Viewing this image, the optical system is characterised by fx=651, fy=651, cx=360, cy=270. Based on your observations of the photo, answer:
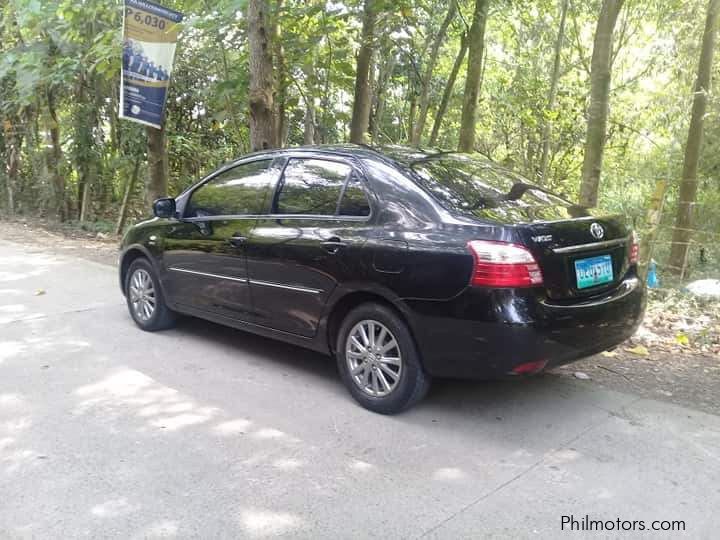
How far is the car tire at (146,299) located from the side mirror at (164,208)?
0.56 meters

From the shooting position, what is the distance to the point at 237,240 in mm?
5023

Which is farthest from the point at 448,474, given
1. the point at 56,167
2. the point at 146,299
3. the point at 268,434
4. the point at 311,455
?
the point at 56,167

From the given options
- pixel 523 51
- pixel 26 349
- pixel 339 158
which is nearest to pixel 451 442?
pixel 339 158

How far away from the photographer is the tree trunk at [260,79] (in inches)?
305

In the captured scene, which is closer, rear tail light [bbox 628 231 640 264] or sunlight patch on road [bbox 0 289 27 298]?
rear tail light [bbox 628 231 640 264]

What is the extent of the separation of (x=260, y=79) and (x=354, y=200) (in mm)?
4212

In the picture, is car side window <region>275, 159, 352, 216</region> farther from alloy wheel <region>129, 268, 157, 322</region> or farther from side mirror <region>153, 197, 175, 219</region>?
alloy wheel <region>129, 268, 157, 322</region>

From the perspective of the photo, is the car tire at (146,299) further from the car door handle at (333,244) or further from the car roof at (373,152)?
the car door handle at (333,244)

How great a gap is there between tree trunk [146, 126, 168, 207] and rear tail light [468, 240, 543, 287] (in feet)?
29.9

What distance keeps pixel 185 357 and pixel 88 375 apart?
76cm

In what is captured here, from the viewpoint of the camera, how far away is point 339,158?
4574 millimetres

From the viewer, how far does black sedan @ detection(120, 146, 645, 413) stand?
3.60 metres

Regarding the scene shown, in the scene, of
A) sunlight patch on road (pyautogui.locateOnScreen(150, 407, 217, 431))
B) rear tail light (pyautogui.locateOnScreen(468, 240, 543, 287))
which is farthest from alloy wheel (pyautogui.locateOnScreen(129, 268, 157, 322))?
rear tail light (pyautogui.locateOnScreen(468, 240, 543, 287))

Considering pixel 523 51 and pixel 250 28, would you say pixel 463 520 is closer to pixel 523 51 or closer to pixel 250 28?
pixel 250 28
